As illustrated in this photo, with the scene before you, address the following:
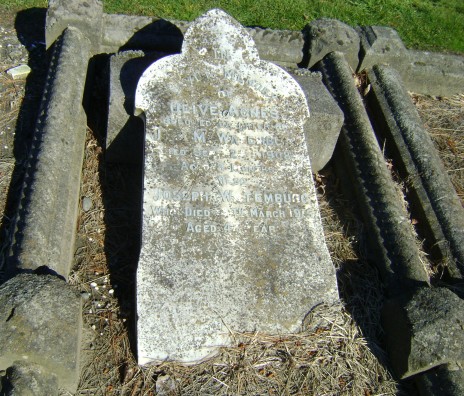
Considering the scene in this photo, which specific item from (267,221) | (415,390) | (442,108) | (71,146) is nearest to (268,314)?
(267,221)

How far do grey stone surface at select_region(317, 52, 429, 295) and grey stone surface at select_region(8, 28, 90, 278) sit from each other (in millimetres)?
1933

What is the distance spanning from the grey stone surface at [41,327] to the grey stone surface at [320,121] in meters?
2.12

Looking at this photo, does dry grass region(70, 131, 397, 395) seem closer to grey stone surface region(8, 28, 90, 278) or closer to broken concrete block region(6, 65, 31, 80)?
grey stone surface region(8, 28, 90, 278)

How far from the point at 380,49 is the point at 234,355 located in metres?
3.12

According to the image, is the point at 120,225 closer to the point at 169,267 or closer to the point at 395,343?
the point at 169,267

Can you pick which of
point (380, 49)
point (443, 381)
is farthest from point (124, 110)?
point (443, 381)

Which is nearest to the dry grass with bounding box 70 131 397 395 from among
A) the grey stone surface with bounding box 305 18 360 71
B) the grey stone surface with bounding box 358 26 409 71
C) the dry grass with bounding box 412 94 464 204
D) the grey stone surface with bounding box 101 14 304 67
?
the dry grass with bounding box 412 94 464 204

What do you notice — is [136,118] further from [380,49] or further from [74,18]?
[380,49]

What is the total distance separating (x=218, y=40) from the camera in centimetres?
385

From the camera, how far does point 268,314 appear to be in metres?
3.10

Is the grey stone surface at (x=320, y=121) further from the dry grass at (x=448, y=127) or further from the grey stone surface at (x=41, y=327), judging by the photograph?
the grey stone surface at (x=41, y=327)

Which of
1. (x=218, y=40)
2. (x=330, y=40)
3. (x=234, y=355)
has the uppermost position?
(x=218, y=40)

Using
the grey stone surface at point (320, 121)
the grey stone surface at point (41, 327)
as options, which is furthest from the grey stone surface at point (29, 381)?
the grey stone surface at point (320, 121)

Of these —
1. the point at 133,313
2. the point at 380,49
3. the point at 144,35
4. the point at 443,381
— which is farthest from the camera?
the point at 380,49
